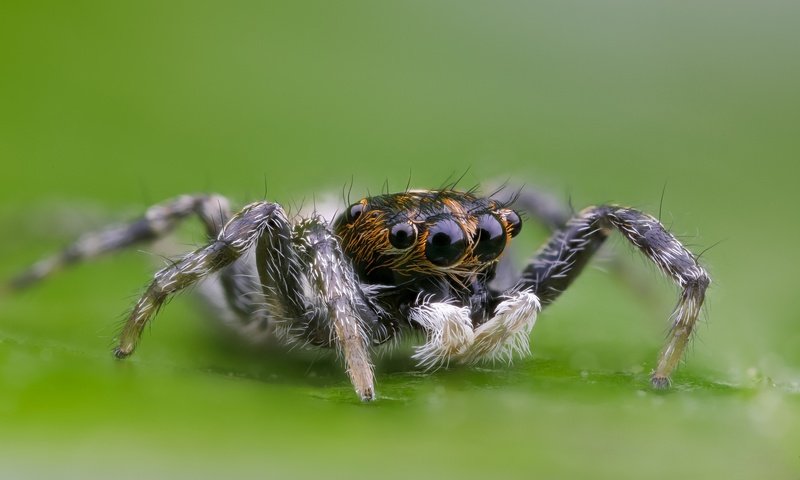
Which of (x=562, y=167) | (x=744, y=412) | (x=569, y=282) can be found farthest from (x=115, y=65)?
(x=744, y=412)

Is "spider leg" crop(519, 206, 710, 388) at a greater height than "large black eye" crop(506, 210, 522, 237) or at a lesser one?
lesser

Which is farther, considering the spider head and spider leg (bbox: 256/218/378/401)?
the spider head

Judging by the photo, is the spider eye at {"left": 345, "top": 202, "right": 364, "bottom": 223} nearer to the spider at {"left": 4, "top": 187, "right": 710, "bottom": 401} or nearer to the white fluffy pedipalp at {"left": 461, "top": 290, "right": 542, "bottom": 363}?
the spider at {"left": 4, "top": 187, "right": 710, "bottom": 401}

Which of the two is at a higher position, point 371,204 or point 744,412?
point 371,204

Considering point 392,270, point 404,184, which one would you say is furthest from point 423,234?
point 404,184

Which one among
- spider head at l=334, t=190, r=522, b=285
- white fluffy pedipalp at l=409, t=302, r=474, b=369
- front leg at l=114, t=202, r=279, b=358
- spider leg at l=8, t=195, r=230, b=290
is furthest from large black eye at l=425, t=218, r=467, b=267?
spider leg at l=8, t=195, r=230, b=290

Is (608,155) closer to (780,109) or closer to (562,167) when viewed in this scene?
(562,167)

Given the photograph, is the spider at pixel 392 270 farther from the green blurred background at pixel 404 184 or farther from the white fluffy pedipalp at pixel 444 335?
the green blurred background at pixel 404 184
